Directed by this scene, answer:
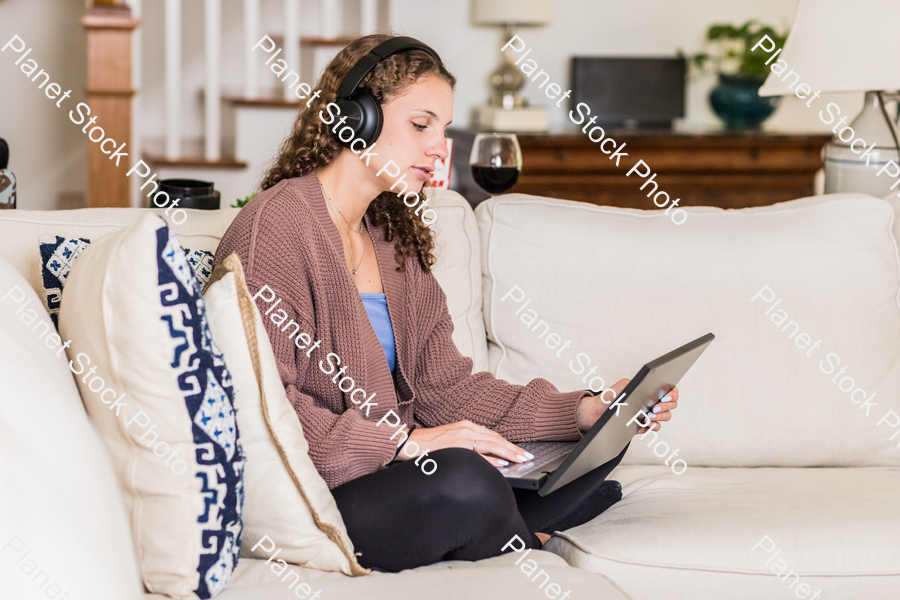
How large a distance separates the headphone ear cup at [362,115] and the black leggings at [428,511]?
48 centimetres

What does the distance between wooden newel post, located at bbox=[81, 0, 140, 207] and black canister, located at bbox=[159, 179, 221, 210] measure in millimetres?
937

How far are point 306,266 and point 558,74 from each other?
8.51 feet

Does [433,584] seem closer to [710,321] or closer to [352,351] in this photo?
[352,351]

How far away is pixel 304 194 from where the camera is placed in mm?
1303

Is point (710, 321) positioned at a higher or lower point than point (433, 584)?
higher

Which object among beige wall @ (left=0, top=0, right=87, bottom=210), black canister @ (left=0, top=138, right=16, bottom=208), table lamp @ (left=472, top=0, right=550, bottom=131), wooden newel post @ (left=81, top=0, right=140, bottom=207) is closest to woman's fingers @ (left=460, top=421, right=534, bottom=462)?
black canister @ (left=0, top=138, right=16, bottom=208)

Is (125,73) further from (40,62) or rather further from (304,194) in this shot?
(304,194)

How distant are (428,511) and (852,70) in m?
1.37

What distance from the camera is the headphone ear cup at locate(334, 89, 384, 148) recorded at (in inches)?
50.8

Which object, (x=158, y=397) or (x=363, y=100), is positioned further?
(x=363, y=100)

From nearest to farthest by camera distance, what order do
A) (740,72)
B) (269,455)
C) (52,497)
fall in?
(52,497) < (269,455) < (740,72)

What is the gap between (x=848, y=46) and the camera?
1.86 metres

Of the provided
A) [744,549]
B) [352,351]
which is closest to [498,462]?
[352,351]

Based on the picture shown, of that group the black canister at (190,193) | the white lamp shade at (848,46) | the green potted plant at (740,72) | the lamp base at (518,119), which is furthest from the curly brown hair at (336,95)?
the green potted plant at (740,72)
